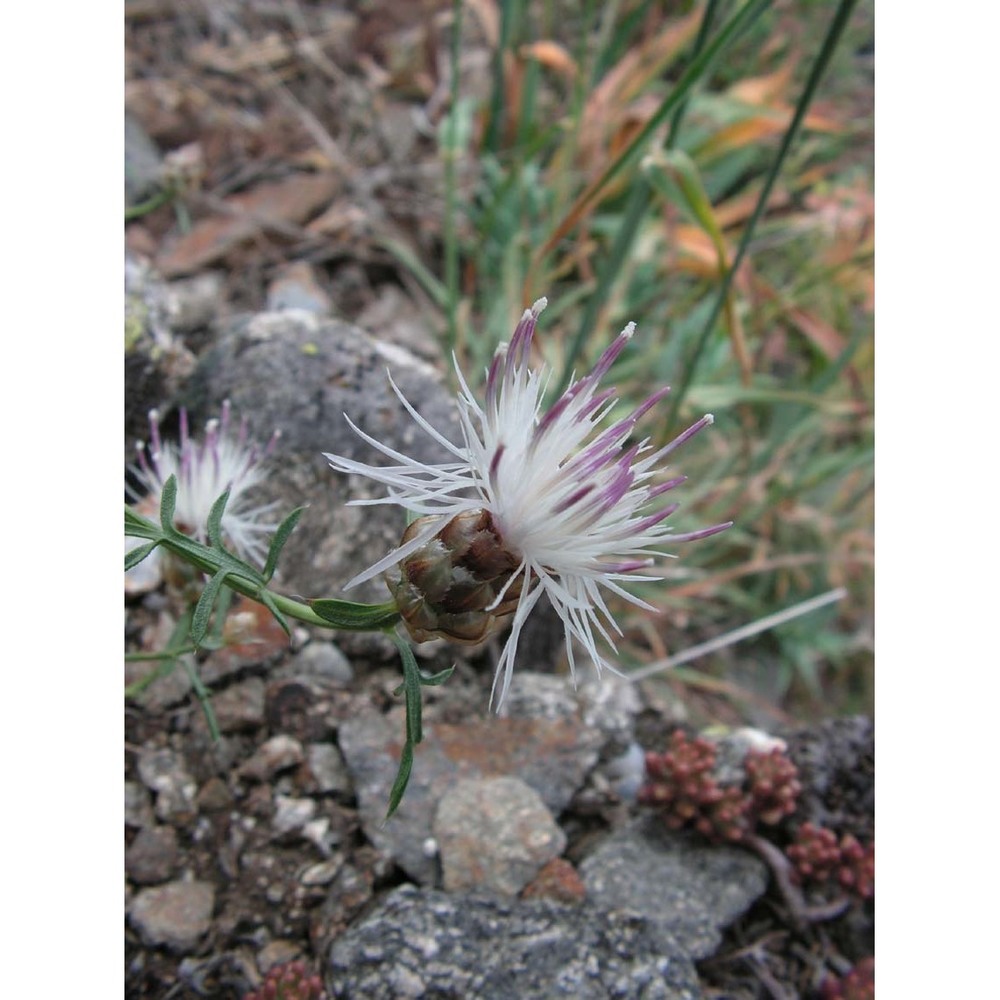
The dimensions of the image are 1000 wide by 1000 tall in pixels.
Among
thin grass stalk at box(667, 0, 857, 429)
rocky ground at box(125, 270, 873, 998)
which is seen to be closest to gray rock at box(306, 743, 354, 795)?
rocky ground at box(125, 270, 873, 998)

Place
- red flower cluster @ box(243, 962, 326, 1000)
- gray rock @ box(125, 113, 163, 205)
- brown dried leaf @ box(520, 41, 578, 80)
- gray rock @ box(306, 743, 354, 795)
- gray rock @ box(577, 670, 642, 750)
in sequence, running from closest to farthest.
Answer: red flower cluster @ box(243, 962, 326, 1000)
gray rock @ box(306, 743, 354, 795)
gray rock @ box(577, 670, 642, 750)
gray rock @ box(125, 113, 163, 205)
brown dried leaf @ box(520, 41, 578, 80)

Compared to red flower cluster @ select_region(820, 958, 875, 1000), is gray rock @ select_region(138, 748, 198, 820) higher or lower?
higher

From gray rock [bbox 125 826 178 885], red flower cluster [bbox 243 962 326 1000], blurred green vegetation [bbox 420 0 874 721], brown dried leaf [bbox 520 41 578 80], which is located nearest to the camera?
red flower cluster [bbox 243 962 326 1000]

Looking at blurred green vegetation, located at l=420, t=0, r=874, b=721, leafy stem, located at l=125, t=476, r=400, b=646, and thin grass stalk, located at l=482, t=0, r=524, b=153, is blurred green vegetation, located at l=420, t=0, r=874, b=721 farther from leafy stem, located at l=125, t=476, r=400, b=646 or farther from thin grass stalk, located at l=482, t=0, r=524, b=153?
leafy stem, located at l=125, t=476, r=400, b=646

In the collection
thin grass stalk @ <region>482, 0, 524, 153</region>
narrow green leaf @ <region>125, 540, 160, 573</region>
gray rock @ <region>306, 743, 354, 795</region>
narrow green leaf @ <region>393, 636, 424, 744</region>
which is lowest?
gray rock @ <region>306, 743, 354, 795</region>

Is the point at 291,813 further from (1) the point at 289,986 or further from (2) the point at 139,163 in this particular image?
(2) the point at 139,163

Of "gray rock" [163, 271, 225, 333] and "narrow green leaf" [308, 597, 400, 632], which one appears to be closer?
"narrow green leaf" [308, 597, 400, 632]
